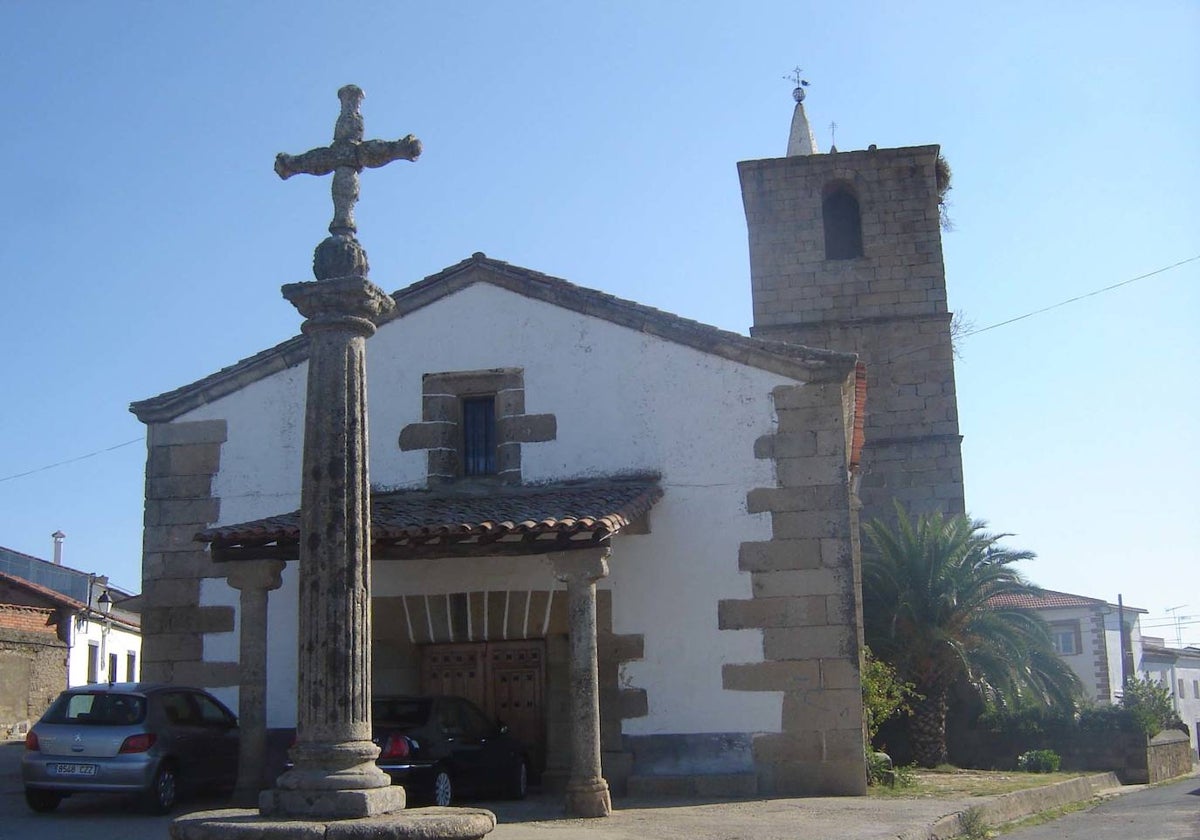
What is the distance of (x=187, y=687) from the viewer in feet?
39.7

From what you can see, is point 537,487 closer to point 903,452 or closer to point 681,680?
point 681,680

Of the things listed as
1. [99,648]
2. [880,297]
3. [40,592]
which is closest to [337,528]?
[880,297]

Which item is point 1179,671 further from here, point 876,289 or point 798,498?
point 798,498

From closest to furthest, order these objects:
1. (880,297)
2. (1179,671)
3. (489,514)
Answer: (489,514) → (880,297) → (1179,671)

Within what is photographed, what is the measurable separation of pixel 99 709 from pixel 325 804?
5.50m

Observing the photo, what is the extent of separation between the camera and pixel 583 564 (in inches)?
430

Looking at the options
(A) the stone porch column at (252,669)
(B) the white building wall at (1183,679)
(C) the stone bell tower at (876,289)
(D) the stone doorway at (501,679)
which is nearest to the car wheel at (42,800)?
(A) the stone porch column at (252,669)

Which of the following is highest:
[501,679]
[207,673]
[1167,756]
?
[207,673]

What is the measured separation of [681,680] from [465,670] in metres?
2.42

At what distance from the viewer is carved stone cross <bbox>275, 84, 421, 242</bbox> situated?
7578mm

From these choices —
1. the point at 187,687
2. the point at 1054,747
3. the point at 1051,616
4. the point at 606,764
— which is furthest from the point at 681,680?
the point at 1051,616

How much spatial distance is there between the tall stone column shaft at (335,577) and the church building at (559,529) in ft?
12.8

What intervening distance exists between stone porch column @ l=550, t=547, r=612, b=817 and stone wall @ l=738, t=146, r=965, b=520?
12.9 meters

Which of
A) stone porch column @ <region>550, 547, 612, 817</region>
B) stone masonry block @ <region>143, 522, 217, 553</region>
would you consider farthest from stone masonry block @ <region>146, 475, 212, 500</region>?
stone porch column @ <region>550, 547, 612, 817</region>
